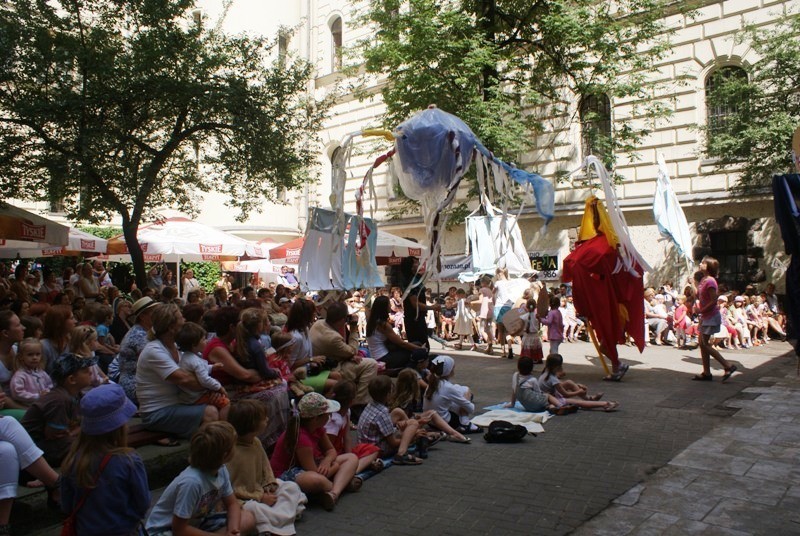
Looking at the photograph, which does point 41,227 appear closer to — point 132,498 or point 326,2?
point 132,498

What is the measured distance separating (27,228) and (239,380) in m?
6.43

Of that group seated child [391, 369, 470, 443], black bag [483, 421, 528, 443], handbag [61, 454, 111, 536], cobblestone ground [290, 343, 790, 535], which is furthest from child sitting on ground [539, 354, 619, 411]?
handbag [61, 454, 111, 536]

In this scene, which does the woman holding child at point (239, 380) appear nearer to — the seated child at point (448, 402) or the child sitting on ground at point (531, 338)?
the seated child at point (448, 402)

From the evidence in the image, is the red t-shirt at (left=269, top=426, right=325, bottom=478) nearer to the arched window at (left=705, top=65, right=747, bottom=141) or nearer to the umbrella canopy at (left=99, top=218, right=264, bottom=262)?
the umbrella canopy at (left=99, top=218, right=264, bottom=262)

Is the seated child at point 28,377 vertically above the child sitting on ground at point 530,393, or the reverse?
the seated child at point 28,377

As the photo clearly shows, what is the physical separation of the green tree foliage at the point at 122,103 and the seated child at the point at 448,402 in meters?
6.35

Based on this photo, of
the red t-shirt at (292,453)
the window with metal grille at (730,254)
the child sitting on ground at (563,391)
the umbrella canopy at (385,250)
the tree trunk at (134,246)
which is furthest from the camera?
the window with metal grille at (730,254)

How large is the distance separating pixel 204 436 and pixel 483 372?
28.4 feet

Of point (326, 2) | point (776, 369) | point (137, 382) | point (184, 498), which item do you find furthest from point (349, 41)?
point (184, 498)

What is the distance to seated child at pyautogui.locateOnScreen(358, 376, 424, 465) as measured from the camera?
617 cm

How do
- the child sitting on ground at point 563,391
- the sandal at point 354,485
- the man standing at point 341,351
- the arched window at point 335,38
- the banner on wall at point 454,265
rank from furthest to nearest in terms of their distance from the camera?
the arched window at point 335,38
the banner on wall at point 454,265
the child sitting on ground at point 563,391
the man standing at point 341,351
the sandal at point 354,485

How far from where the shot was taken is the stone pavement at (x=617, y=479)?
15.4 feet

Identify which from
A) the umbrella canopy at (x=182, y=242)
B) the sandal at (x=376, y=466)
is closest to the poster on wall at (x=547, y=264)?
the umbrella canopy at (x=182, y=242)

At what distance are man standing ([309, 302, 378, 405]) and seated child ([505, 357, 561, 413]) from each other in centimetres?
195
